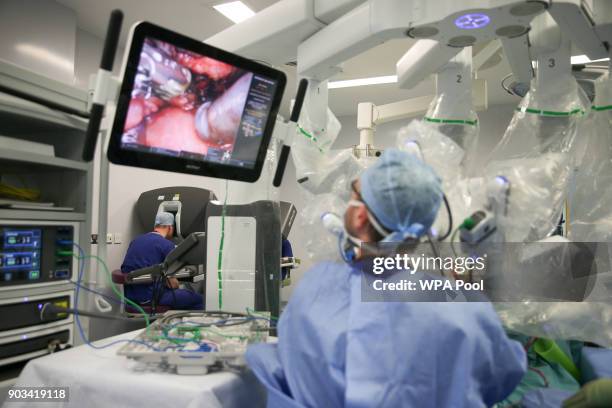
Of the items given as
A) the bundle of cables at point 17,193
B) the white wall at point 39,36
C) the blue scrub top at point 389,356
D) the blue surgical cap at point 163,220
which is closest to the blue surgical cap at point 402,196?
the blue scrub top at point 389,356

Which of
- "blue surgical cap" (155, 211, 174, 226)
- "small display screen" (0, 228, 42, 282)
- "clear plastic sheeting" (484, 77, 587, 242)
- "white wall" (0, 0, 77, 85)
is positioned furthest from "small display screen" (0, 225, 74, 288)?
"blue surgical cap" (155, 211, 174, 226)

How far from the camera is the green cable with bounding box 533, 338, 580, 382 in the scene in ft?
3.85

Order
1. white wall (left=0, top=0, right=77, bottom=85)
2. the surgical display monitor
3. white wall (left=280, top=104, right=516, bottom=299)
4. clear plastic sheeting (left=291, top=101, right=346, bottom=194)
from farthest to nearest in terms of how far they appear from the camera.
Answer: white wall (left=280, top=104, right=516, bottom=299), white wall (left=0, top=0, right=77, bottom=85), clear plastic sheeting (left=291, top=101, right=346, bottom=194), the surgical display monitor

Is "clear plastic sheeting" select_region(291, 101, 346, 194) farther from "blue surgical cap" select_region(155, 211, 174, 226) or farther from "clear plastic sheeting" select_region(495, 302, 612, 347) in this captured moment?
"blue surgical cap" select_region(155, 211, 174, 226)

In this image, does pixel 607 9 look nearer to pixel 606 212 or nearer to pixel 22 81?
pixel 606 212

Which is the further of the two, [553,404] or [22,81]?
[22,81]

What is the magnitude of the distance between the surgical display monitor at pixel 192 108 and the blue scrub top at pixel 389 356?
49cm

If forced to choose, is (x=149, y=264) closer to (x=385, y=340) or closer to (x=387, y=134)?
(x=385, y=340)

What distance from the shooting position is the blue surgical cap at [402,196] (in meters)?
0.87

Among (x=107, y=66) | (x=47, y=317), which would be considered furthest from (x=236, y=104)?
(x=47, y=317)

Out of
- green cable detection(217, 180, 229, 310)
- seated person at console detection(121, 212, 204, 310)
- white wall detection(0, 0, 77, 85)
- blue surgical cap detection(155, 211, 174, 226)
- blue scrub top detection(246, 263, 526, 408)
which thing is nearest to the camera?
blue scrub top detection(246, 263, 526, 408)

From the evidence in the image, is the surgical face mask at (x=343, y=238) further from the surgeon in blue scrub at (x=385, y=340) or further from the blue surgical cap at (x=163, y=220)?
the blue surgical cap at (x=163, y=220)

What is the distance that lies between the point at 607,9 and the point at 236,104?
1113 millimetres

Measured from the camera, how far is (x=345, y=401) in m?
0.77
